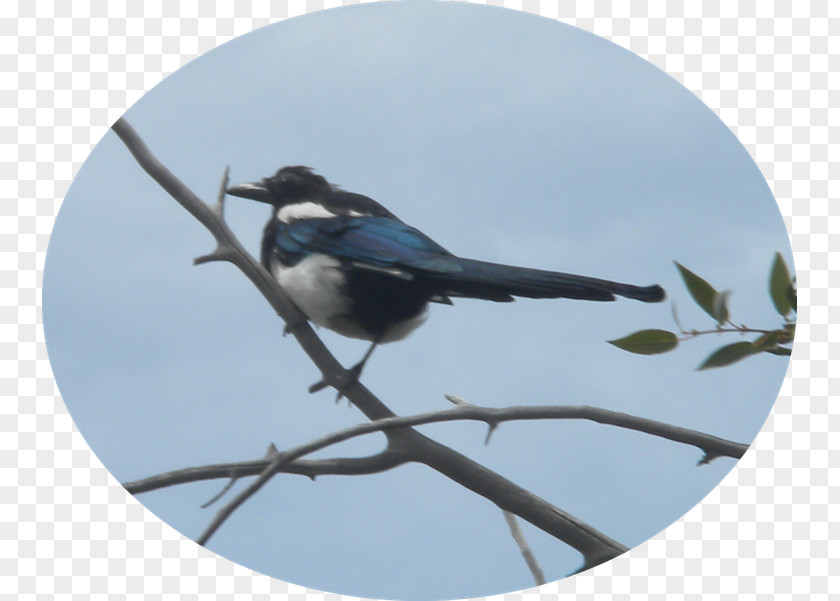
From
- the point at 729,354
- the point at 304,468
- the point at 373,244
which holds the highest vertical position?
the point at 373,244

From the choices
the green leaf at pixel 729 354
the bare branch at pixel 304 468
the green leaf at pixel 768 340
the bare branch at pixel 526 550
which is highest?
the green leaf at pixel 768 340

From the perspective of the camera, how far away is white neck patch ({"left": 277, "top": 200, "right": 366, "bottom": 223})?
239 centimetres

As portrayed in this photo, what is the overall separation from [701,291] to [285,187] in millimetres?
931

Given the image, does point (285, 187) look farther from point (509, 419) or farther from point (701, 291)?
point (701, 291)

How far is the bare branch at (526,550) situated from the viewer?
2.24 m

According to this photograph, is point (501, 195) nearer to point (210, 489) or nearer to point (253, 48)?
point (253, 48)

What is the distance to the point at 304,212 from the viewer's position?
2.39 m

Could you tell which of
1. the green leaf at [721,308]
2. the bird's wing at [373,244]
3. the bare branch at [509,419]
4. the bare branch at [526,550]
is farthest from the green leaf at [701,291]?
the bare branch at [526,550]

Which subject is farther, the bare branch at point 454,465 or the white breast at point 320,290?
the white breast at point 320,290

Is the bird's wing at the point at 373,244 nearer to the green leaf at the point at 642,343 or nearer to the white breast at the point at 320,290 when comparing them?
the white breast at the point at 320,290

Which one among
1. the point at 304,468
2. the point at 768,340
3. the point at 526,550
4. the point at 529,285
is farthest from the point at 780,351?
the point at 304,468

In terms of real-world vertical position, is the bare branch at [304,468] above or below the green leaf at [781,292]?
below

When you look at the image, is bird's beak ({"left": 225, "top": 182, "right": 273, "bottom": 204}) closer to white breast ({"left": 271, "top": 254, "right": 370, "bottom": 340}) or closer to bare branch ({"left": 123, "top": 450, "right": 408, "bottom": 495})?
white breast ({"left": 271, "top": 254, "right": 370, "bottom": 340})

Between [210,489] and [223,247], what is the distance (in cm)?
52
